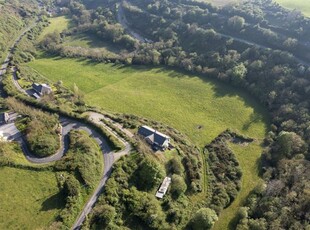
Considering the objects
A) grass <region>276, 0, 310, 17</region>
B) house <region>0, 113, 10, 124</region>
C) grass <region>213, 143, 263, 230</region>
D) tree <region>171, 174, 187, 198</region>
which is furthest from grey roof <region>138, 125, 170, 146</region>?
grass <region>276, 0, 310, 17</region>

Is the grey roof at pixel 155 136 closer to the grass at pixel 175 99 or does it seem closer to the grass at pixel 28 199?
the grass at pixel 175 99

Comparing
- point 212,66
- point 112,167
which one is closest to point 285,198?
point 112,167

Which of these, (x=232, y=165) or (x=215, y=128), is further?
(x=215, y=128)

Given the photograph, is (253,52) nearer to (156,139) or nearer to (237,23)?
(237,23)

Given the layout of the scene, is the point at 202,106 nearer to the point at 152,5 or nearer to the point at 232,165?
the point at 232,165

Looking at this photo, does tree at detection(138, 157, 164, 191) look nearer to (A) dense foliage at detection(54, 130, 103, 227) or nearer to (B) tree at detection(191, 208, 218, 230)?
(A) dense foliage at detection(54, 130, 103, 227)

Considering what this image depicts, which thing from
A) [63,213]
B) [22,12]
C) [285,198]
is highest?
[285,198]
